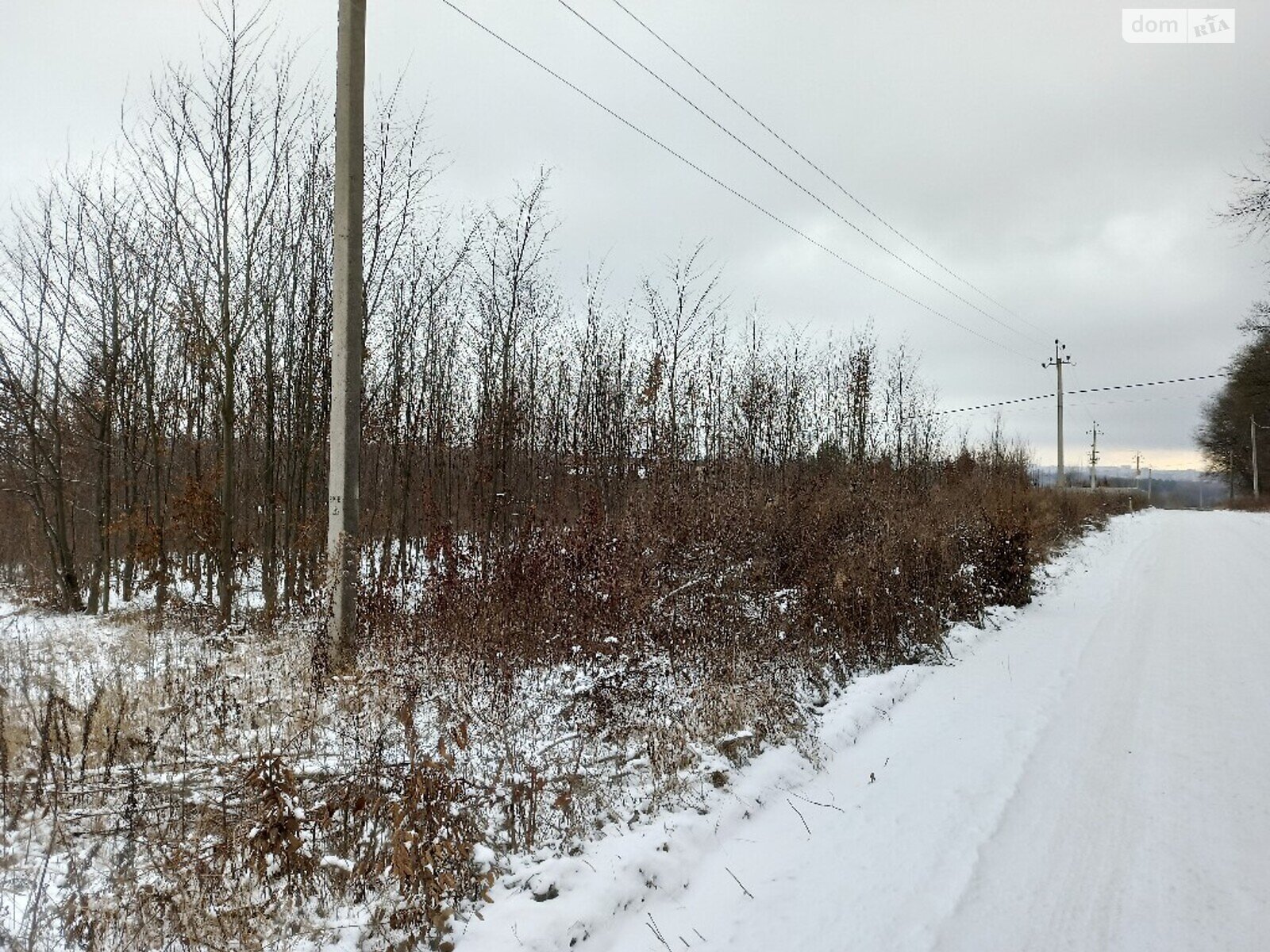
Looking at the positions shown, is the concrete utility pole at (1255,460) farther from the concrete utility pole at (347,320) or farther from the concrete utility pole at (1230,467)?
the concrete utility pole at (347,320)

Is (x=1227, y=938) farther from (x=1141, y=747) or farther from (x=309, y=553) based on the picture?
(x=309, y=553)

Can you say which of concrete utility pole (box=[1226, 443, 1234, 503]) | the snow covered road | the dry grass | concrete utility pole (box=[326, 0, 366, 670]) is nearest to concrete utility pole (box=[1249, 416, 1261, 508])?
concrete utility pole (box=[1226, 443, 1234, 503])

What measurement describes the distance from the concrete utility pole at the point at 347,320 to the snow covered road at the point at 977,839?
11.6ft

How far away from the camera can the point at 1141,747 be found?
4.29 m

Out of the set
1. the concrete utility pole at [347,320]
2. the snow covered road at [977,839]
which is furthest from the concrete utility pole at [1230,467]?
the concrete utility pole at [347,320]

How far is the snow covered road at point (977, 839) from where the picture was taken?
2648 millimetres

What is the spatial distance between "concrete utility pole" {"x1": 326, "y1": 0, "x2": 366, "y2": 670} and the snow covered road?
352cm

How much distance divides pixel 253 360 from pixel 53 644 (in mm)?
4702

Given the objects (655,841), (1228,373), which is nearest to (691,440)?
(655,841)

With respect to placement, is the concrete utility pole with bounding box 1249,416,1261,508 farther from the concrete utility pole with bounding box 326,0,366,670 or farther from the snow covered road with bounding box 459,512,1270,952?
the concrete utility pole with bounding box 326,0,366,670

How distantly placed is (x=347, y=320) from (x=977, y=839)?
5795 millimetres

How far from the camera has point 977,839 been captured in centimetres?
326

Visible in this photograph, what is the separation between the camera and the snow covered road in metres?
2.65

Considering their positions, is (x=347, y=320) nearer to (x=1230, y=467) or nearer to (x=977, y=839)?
(x=977, y=839)
